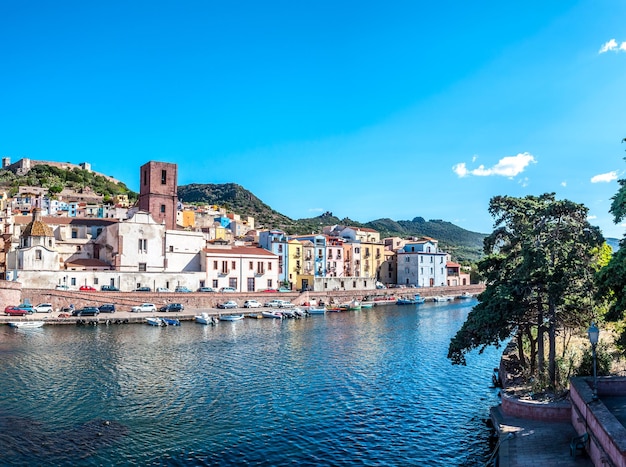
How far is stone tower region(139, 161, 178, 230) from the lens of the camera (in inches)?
2945

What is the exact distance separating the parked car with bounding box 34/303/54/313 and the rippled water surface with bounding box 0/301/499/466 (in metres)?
9.68

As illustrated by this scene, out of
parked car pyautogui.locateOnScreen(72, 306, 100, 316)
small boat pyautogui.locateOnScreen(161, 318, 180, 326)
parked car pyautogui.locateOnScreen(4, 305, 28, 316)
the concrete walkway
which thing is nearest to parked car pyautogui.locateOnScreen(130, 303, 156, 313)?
parked car pyautogui.locateOnScreen(72, 306, 100, 316)

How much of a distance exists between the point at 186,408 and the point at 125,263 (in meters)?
45.7

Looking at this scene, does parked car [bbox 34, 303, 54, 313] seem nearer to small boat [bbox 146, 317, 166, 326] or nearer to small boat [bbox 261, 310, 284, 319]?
small boat [bbox 146, 317, 166, 326]

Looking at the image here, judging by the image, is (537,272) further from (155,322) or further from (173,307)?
(173,307)

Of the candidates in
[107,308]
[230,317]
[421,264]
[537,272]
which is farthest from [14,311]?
[421,264]

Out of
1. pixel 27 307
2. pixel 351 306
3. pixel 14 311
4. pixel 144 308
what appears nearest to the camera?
pixel 14 311

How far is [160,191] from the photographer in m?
75.6

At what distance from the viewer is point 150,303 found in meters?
61.8

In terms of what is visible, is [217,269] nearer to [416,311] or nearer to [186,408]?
[416,311]

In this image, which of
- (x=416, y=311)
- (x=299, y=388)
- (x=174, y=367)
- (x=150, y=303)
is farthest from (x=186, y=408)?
(x=416, y=311)

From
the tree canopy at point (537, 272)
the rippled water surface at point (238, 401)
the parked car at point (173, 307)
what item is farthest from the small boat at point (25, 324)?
the tree canopy at point (537, 272)

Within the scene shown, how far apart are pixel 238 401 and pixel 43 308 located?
123 ft

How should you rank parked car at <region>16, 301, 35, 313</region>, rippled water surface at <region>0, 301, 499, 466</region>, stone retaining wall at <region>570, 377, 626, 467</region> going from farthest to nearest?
parked car at <region>16, 301, 35, 313</region>
rippled water surface at <region>0, 301, 499, 466</region>
stone retaining wall at <region>570, 377, 626, 467</region>
